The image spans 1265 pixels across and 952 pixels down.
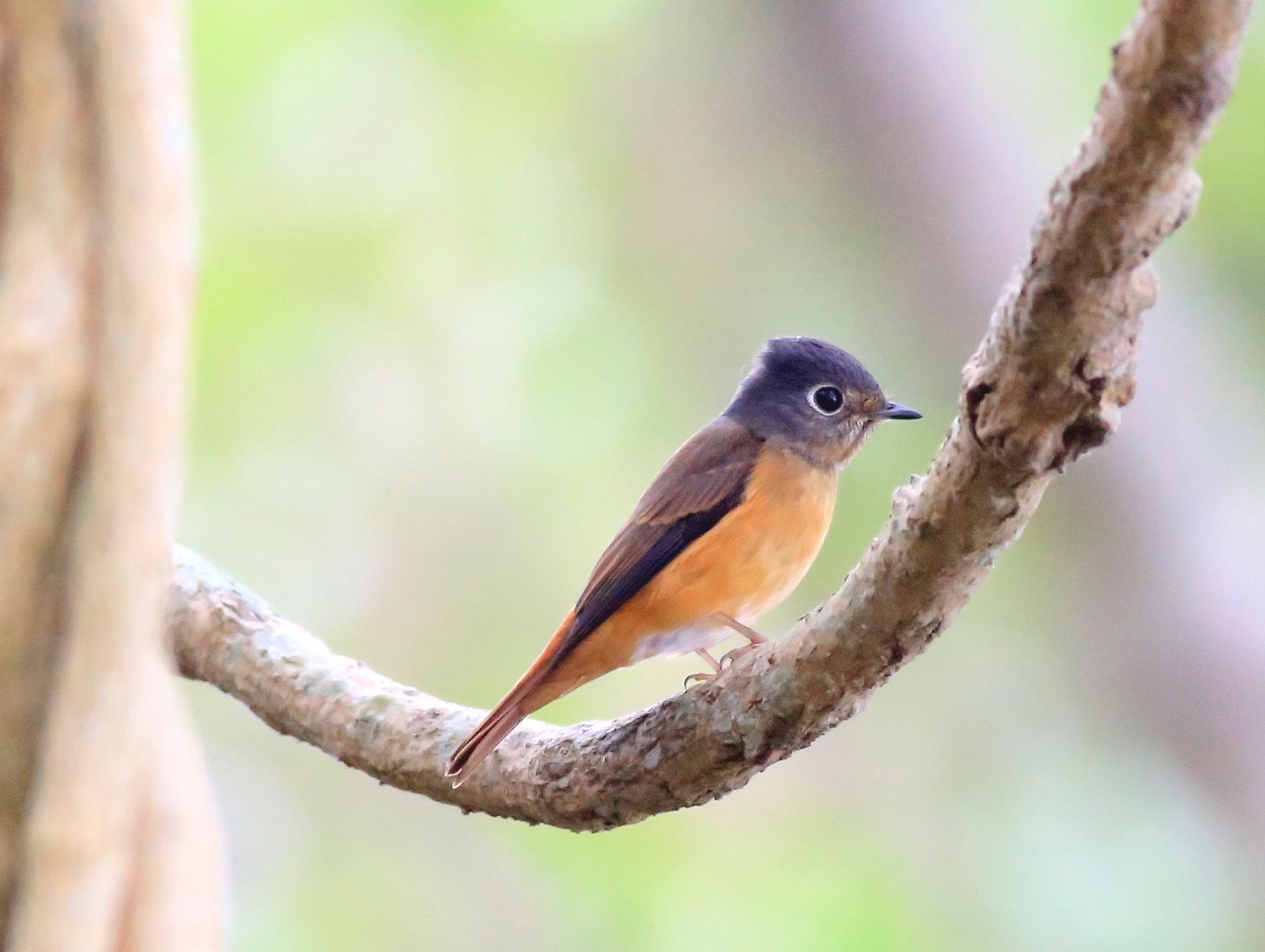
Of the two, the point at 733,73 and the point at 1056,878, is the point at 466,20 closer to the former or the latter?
the point at 733,73

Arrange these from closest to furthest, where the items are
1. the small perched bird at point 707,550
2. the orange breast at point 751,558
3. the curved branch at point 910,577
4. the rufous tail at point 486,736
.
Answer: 1. the curved branch at point 910,577
2. the rufous tail at point 486,736
3. the small perched bird at point 707,550
4. the orange breast at point 751,558

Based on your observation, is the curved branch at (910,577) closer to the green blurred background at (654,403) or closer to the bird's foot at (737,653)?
the bird's foot at (737,653)

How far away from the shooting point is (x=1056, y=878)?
517 centimetres

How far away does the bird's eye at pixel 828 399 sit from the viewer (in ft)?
11.8

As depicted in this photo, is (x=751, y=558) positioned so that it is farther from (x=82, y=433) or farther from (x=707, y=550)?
(x=82, y=433)

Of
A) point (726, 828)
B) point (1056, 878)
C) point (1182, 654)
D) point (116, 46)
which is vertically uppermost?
point (116, 46)

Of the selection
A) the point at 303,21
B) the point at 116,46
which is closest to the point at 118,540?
the point at 116,46

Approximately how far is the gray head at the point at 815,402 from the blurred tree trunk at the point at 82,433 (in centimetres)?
266

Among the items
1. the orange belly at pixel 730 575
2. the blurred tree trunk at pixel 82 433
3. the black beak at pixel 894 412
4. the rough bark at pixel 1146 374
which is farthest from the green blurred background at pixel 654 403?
the blurred tree trunk at pixel 82 433

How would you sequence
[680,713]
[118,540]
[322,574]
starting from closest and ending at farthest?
[118,540]
[680,713]
[322,574]

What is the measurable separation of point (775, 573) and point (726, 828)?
2.97 m

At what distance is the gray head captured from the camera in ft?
11.5

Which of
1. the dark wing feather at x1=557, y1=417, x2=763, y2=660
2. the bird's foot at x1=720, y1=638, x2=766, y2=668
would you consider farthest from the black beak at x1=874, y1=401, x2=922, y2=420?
the bird's foot at x1=720, y1=638, x2=766, y2=668

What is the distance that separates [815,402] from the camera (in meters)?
3.59
